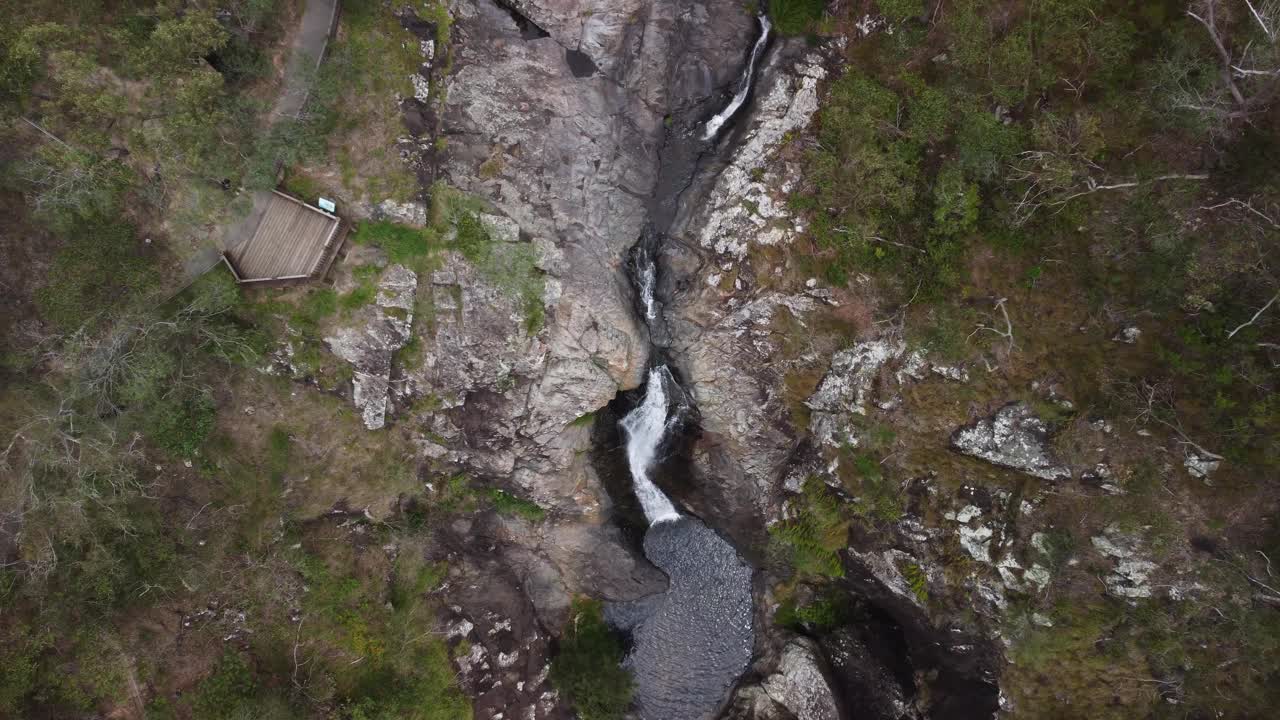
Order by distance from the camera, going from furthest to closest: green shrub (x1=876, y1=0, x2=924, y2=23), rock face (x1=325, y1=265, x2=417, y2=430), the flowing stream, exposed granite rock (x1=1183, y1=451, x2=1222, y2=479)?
the flowing stream
rock face (x1=325, y1=265, x2=417, y2=430)
green shrub (x1=876, y1=0, x2=924, y2=23)
exposed granite rock (x1=1183, y1=451, x2=1222, y2=479)

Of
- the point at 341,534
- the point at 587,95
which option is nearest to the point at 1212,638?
the point at 587,95

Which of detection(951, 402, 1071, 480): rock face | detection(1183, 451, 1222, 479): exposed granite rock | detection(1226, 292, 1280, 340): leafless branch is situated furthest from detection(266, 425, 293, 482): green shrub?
detection(1226, 292, 1280, 340): leafless branch

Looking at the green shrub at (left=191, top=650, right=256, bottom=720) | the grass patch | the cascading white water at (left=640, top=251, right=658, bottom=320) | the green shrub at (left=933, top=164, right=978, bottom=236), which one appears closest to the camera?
the green shrub at (left=933, top=164, right=978, bottom=236)

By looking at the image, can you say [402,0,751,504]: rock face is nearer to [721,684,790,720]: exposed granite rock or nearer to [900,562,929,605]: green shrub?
[900,562,929,605]: green shrub

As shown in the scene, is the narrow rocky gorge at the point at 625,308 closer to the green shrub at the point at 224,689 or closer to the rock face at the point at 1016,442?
the rock face at the point at 1016,442

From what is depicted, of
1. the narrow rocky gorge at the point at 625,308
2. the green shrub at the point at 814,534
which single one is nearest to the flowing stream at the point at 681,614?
the narrow rocky gorge at the point at 625,308

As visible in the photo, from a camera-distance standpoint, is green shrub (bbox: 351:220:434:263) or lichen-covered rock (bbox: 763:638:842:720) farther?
lichen-covered rock (bbox: 763:638:842:720)
